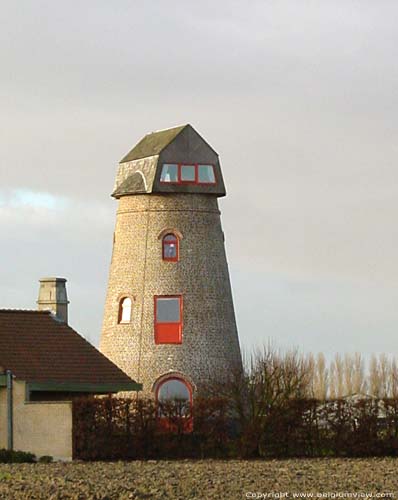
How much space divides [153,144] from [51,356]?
990cm

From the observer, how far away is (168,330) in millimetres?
46562

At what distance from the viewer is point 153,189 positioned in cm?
4719

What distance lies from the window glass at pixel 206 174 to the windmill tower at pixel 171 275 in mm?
32

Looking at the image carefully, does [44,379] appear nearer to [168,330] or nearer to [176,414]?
[176,414]

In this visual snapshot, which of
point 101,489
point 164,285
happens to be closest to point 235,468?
point 101,489

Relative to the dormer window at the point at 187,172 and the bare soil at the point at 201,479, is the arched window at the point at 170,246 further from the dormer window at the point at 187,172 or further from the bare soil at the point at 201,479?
the bare soil at the point at 201,479

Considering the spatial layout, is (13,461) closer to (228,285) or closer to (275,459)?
(275,459)

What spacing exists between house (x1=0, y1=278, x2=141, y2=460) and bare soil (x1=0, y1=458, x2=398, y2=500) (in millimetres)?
2154

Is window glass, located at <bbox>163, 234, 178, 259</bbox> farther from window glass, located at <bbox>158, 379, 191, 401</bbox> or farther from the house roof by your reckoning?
the house roof

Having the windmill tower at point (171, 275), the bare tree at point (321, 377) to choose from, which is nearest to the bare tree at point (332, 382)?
the bare tree at point (321, 377)

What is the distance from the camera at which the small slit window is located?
4725cm

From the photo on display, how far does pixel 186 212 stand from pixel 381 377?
97.7 feet

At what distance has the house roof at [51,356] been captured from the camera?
40.1 m

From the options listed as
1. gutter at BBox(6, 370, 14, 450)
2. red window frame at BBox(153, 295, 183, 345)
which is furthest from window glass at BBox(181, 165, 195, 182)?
gutter at BBox(6, 370, 14, 450)
